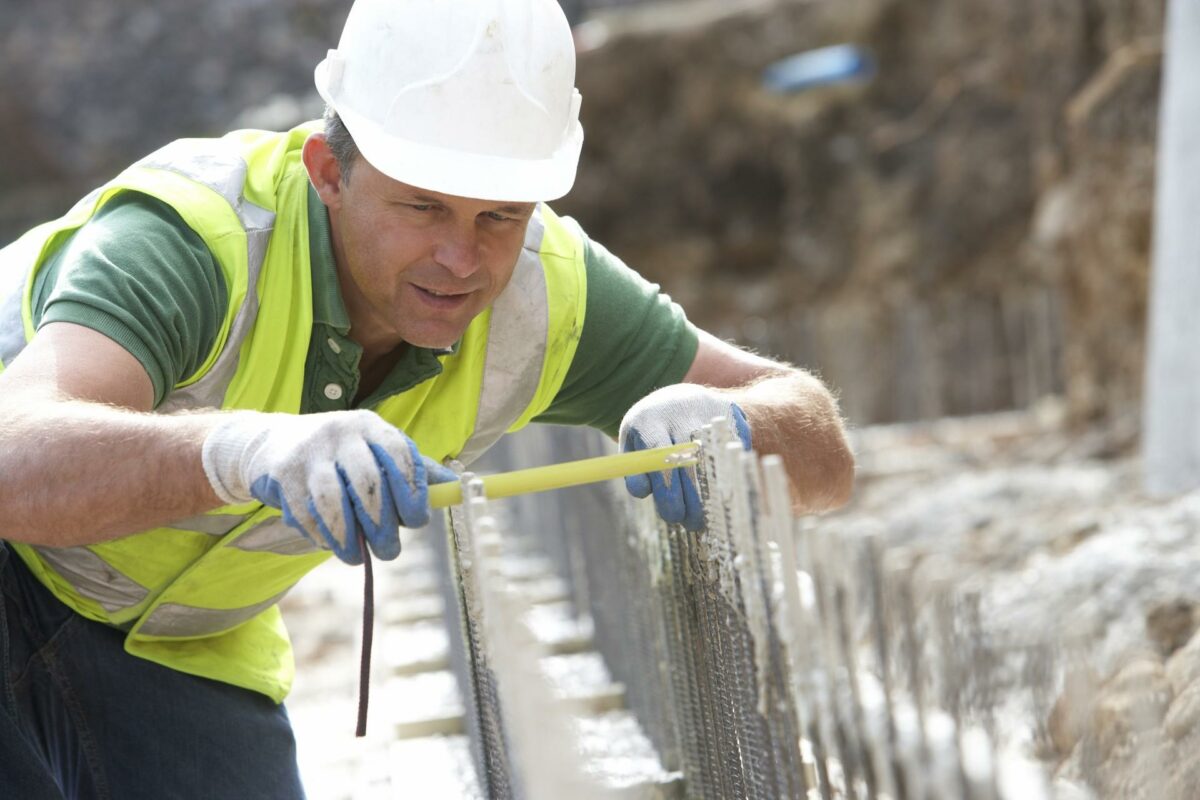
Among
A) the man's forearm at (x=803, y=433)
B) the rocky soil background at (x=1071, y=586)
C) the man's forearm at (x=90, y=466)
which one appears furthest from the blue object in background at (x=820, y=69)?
the man's forearm at (x=90, y=466)

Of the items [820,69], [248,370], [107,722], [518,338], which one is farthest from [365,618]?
[820,69]

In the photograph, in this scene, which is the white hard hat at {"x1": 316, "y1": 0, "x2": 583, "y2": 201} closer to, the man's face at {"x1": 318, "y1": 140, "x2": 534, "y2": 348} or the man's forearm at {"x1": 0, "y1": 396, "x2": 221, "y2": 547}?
the man's face at {"x1": 318, "y1": 140, "x2": 534, "y2": 348}

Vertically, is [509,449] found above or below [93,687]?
below

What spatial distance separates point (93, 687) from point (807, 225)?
16389 mm

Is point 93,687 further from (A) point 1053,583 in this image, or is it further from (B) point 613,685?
(A) point 1053,583

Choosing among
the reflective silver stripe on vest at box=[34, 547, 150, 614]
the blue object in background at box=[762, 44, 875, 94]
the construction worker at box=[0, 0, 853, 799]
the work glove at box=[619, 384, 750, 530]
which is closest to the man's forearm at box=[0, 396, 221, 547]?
the construction worker at box=[0, 0, 853, 799]

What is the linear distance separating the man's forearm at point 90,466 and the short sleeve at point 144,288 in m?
0.14

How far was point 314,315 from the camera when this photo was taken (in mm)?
2607

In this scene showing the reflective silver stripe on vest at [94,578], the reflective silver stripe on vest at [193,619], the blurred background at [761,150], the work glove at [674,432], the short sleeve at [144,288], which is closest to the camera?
the short sleeve at [144,288]

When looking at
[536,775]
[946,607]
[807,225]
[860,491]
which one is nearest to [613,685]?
[946,607]

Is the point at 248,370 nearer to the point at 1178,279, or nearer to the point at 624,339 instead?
the point at 624,339

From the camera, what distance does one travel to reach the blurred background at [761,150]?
54.0 feet

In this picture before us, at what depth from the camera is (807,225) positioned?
61.1ft

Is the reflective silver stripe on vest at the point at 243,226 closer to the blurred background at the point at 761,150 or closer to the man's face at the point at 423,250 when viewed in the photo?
the man's face at the point at 423,250
